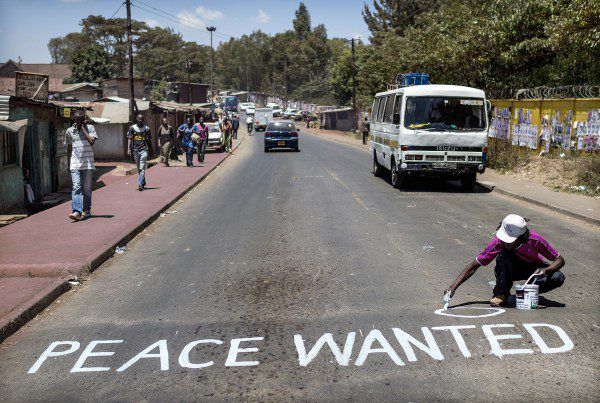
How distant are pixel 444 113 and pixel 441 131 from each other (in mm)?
620

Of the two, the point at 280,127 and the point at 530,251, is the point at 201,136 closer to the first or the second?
the point at 280,127

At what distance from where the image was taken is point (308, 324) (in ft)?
19.5

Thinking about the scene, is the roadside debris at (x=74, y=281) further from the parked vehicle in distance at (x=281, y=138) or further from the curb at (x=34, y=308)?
the parked vehicle in distance at (x=281, y=138)

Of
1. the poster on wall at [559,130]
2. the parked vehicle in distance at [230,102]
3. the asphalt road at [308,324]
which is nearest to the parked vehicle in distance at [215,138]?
the poster on wall at [559,130]

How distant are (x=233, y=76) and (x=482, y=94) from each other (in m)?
157

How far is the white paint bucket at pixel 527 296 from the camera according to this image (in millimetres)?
6141

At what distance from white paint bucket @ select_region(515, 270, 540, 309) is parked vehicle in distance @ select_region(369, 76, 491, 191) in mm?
10404

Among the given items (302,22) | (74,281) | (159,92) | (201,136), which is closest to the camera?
(74,281)

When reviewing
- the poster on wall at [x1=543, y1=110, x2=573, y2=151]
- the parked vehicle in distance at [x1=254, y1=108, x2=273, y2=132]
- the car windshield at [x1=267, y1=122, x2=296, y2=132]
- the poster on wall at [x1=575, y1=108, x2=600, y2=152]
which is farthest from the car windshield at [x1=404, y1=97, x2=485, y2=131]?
the parked vehicle in distance at [x1=254, y1=108, x2=273, y2=132]

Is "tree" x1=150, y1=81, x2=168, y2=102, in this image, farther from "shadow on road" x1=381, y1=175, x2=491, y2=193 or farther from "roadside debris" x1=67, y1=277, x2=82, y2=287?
"roadside debris" x1=67, y1=277, x2=82, y2=287

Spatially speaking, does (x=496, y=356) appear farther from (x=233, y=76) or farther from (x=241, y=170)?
(x=233, y=76)

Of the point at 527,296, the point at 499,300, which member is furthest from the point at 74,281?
the point at 527,296

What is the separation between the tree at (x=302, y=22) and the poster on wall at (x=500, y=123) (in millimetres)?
119639

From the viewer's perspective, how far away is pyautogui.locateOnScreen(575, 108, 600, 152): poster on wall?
17000mm
